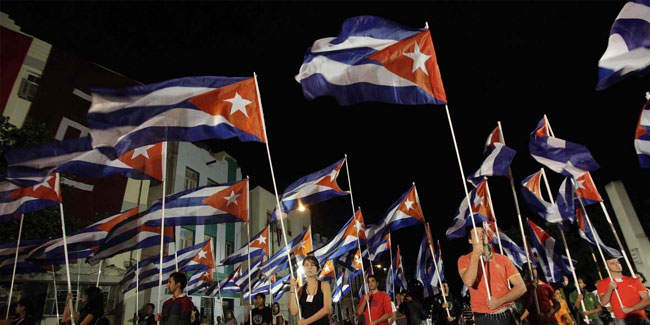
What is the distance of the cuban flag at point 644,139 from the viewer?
6172mm

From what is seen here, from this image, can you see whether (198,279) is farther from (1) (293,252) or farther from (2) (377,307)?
(2) (377,307)

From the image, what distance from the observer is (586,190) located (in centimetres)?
991

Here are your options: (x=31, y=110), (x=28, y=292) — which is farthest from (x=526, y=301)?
(x=31, y=110)

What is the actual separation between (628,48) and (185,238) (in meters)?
24.7

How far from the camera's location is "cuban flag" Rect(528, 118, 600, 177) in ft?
28.8

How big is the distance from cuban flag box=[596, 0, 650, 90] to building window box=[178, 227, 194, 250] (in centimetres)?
2387

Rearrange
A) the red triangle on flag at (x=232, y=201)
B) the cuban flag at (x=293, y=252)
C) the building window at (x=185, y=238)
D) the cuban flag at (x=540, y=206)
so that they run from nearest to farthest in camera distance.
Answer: the cuban flag at (x=540, y=206), the red triangle on flag at (x=232, y=201), the cuban flag at (x=293, y=252), the building window at (x=185, y=238)

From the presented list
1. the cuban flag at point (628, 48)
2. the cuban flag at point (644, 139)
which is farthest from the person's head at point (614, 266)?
the cuban flag at point (628, 48)

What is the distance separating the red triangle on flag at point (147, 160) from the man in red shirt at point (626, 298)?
9.76 metres

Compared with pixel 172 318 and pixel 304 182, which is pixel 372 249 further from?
pixel 172 318

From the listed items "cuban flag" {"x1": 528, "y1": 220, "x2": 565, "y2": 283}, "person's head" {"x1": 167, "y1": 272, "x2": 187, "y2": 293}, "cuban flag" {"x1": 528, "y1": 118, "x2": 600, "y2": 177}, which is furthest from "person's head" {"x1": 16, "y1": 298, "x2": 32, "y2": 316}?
"cuban flag" {"x1": 528, "y1": 220, "x2": 565, "y2": 283}

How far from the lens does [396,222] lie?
12922 mm

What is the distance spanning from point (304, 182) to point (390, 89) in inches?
262

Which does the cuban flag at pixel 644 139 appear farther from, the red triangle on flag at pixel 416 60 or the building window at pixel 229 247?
the building window at pixel 229 247
